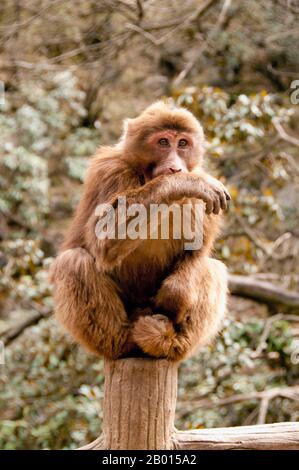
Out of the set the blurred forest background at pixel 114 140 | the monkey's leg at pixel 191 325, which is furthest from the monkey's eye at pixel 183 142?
the blurred forest background at pixel 114 140

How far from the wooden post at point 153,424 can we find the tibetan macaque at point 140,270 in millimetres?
138

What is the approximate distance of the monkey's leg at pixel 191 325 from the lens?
337 centimetres

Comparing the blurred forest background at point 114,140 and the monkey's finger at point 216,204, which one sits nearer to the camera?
the monkey's finger at point 216,204

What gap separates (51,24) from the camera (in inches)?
294

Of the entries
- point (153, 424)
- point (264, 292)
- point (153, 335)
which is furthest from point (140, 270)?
point (264, 292)

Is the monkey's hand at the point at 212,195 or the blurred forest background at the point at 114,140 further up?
the blurred forest background at the point at 114,140

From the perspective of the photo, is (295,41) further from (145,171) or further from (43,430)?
(43,430)

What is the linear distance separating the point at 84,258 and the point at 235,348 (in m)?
2.47

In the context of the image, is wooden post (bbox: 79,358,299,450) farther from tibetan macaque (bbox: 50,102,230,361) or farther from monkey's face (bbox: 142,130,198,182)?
monkey's face (bbox: 142,130,198,182)

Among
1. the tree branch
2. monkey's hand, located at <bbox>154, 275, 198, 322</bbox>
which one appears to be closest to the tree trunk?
monkey's hand, located at <bbox>154, 275, 198, 322</bbox>

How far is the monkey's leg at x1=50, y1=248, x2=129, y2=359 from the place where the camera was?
344cm

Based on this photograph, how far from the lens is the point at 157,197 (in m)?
3.17

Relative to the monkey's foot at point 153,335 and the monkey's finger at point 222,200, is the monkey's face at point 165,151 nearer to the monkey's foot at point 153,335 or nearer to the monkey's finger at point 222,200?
the monkey's finger at point 222,200
